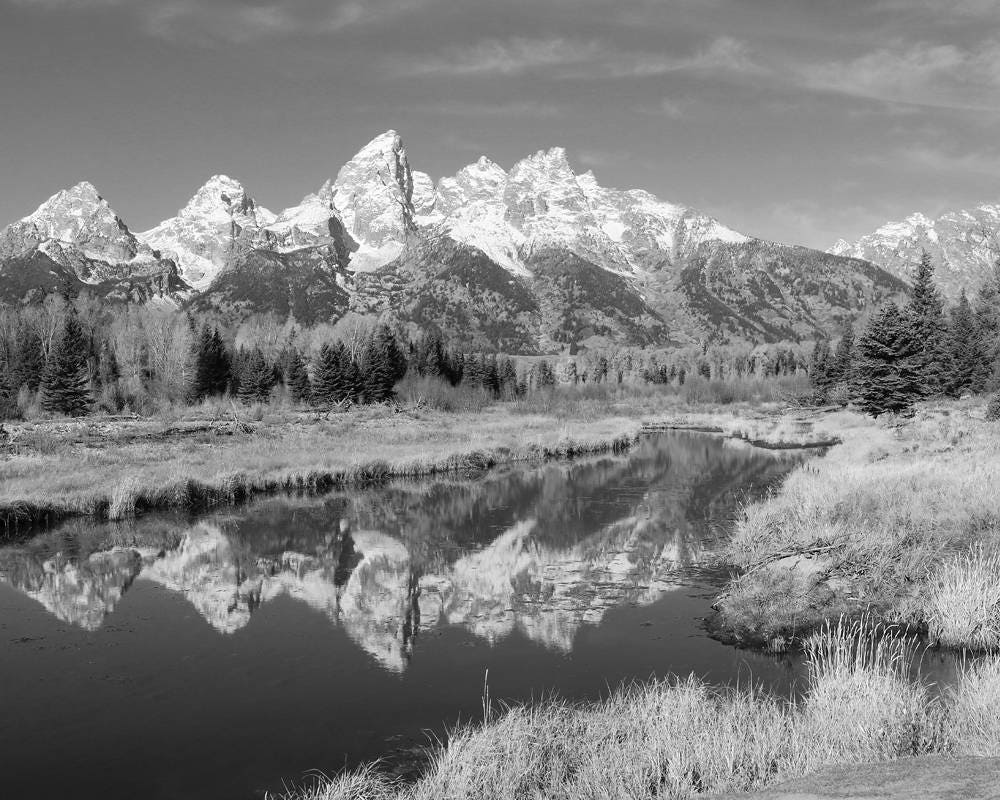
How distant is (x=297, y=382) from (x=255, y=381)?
178 inches

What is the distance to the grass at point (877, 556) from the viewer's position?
1238cm

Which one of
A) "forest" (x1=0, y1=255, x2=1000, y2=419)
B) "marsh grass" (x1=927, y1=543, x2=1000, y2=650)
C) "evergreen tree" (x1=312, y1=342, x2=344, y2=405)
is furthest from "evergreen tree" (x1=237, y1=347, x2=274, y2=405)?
"marsh grass" (x1=927, y1=543, x2=1000, y2=650)

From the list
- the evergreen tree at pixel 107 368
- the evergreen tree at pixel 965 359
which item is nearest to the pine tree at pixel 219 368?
the evergreen tree at pixel 107 368

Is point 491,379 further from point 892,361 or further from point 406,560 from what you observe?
point 406,560

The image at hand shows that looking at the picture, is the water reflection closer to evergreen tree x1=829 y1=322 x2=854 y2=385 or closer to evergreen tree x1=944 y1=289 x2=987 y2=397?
evergreen tree x1=944 y1=289 x2=987 y2=397

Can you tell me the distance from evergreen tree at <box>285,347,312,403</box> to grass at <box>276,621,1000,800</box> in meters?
74.1

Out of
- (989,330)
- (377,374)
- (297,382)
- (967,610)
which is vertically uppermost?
(989,330)

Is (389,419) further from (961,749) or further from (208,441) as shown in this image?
(961,749)

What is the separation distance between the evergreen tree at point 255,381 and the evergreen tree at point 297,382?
2221mm

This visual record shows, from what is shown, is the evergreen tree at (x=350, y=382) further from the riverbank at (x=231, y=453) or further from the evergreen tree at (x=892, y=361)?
the evergreen tree at (x=892, y=361)

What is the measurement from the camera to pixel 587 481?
3394 centimetres

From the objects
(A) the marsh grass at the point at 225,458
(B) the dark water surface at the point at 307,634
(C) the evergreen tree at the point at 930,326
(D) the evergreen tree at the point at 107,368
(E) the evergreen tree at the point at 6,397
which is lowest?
(B) the dark water surface at the point at 307,634

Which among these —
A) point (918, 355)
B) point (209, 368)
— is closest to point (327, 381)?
point (209, 368)

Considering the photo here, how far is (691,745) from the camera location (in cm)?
768
